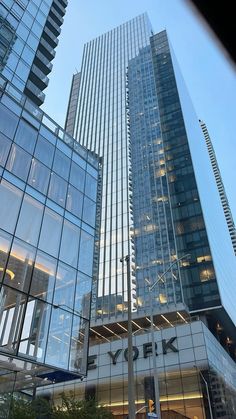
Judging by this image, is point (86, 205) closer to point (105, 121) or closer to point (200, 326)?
point (200, 326)

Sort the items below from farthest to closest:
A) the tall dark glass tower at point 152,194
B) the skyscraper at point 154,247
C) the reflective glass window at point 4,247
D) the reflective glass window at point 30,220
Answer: the tall dark glass tower at point 152,194 < the skyscraper at point 154,247 < the reflective glass window at point 30,220 < the reflective glass window at point 4,247

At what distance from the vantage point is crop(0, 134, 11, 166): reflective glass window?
23.6 meters

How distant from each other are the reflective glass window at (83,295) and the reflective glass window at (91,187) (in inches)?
282

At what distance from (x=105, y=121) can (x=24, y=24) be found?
78.5 meters

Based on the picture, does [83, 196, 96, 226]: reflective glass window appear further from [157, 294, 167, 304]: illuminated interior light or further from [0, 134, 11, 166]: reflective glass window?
[157, 294, 167, 304]: illuminated interior light

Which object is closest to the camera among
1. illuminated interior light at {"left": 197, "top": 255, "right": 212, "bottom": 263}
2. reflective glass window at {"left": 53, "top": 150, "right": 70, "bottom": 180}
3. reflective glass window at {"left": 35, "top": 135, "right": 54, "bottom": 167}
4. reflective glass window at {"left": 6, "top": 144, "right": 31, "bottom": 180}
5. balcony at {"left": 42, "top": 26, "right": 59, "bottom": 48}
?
reflective glass window at {"left": 6, "top": 144, "right": 31, "bottom": 180}

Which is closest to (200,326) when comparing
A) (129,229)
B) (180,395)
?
(180,395)

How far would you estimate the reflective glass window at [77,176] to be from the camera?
28.9 m

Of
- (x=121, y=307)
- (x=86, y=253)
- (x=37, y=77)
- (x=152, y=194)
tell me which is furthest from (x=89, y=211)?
(x=152, y=194)

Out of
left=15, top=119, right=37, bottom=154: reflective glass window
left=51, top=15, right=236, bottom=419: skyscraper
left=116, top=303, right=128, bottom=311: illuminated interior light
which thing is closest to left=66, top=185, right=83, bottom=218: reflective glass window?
left=15, top=119, right=37, bottom=154: reflective glass window

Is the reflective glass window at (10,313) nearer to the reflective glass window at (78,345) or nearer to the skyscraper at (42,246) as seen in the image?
the skyscraper at (42,246)

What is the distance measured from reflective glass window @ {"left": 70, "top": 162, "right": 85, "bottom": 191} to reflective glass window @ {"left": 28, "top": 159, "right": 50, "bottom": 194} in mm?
2659

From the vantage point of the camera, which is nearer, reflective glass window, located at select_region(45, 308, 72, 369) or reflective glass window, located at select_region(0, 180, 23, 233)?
reflective glass window, located at select_region(45, 308, 72, 369)

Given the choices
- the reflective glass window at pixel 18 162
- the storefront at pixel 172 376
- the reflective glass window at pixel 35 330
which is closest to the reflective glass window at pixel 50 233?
the reflective glass window at pixel 18 162
